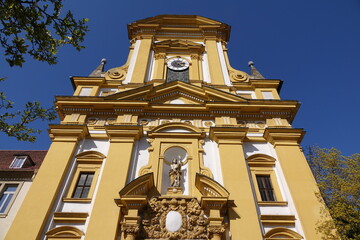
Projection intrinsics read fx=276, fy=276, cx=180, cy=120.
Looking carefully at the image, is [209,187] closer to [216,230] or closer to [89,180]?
[216,230]

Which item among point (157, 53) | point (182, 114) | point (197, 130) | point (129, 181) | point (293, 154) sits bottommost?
point (129, 181)

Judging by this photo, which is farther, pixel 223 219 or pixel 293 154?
pixel 293 154

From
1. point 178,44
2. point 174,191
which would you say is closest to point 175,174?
point 174,191

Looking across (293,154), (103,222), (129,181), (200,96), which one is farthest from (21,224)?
(293,154)

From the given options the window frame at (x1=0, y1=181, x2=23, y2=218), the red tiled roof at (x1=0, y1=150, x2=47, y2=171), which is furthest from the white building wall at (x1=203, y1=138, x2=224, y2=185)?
the red tiled roof at (x1=0, y1=150, x2=47, y2=171)

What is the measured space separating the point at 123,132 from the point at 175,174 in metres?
3.43

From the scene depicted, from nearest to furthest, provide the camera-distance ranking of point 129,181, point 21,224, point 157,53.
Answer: point 21,224
point 129,181
point 157,53

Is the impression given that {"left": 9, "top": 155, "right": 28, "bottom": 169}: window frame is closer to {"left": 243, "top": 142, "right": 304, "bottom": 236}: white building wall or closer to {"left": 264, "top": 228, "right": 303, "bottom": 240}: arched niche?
{"left": 243, "top": 142, "right": 304, "bottom": 236}: white building wall

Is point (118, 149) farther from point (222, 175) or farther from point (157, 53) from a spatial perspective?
point (157, 53)

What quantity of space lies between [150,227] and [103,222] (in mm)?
1751

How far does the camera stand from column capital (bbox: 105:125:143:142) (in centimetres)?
1336

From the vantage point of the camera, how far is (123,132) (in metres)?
13.5

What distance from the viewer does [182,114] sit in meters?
14.8

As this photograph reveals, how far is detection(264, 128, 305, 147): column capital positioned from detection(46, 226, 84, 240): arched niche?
369 inches
